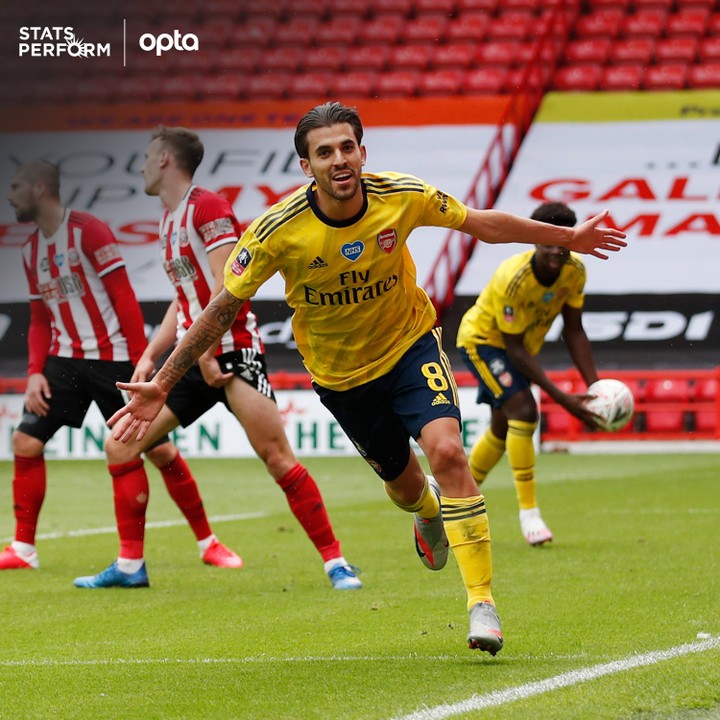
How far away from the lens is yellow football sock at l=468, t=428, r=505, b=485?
31.8 feet

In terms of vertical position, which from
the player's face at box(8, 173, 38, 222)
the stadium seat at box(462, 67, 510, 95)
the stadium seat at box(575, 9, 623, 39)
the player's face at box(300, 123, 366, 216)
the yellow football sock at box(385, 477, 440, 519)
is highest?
the player's face at box(300, 123, 366, 216)

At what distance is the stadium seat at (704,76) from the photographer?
23656mm

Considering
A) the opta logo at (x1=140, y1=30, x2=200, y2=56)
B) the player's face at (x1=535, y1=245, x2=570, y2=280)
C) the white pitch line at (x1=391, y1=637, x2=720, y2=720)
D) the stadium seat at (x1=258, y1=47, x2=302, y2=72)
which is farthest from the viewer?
the opta logo at (x1=140, y1=30, x2=200, y2=56)

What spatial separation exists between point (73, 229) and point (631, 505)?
5503mm

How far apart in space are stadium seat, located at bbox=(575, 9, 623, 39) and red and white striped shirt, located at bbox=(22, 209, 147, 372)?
18.4m

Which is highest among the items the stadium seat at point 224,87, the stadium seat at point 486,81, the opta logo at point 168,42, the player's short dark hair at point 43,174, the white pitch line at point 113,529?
the player's short dark hair at point 43,174

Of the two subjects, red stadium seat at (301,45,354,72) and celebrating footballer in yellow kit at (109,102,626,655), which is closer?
celebrating footballer in yellow kit at (109,102,626,655)

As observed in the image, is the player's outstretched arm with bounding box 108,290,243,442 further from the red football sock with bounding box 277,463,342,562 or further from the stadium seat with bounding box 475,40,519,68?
the stadium seat with bounding box 475,40,519,68

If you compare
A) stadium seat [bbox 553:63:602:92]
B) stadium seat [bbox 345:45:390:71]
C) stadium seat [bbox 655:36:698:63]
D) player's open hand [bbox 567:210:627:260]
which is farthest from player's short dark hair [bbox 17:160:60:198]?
stadium seat [bbox 655:36:698:63]

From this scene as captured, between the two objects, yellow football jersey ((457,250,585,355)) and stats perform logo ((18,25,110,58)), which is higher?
yellow football jersey ((457,250,585,355))

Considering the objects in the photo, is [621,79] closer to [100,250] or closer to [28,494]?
[100,250]

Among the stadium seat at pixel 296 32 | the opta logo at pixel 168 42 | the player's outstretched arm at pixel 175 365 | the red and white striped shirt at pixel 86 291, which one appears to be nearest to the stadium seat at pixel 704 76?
the stadium seat at pixel 296 32

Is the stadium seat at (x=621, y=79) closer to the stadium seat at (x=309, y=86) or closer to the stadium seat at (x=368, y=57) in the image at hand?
the stadium seat at (x=368, y=57)

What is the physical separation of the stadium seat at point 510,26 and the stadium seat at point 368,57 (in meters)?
1.90
